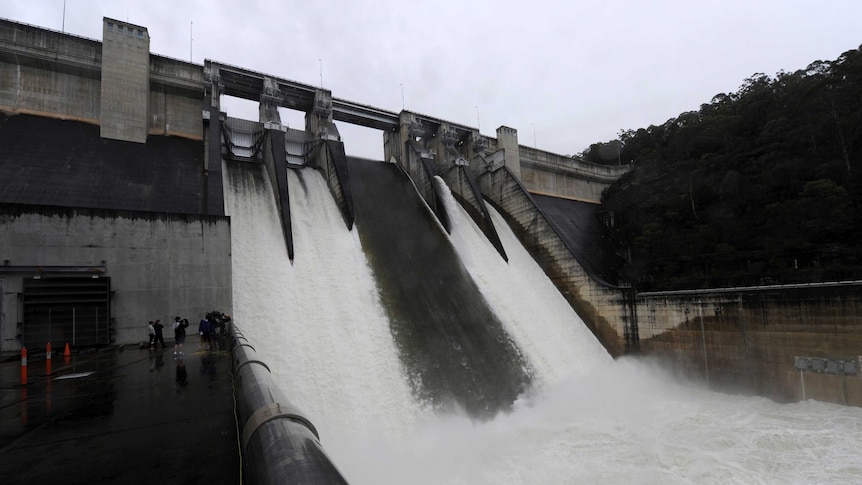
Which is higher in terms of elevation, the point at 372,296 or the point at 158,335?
the point at 372,296

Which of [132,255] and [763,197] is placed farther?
[763,197]

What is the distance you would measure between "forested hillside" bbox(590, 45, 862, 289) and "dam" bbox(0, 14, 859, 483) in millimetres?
2860

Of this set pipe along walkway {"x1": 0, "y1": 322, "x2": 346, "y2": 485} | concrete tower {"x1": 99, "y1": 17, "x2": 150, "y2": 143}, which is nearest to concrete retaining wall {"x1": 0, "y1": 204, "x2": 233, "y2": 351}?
pipe along walkway {"x1": 0, "y1": 322, "x2": 346, "y2": 485}

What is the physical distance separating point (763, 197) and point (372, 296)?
57.2 ft

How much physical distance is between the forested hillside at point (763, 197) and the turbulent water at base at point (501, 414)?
12.5ft

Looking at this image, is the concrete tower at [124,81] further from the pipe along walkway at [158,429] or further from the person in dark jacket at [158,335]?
the pipe along walkway at [158,429]

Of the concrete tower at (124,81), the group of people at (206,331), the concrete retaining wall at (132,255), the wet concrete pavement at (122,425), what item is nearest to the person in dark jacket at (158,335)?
the group of people at (206,331)

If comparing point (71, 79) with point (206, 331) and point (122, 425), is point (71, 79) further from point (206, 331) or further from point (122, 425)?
point (122, 425)

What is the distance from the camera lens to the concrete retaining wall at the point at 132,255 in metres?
8.20

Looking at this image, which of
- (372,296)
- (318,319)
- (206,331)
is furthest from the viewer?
(372,296)

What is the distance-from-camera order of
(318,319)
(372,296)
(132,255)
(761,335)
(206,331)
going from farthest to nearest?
(761,335) < (372,296) < (318,319) < (132,255) < (206,331)

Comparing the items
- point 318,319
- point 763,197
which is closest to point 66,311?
point 318,319

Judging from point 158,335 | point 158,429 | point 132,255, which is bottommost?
point 158,429

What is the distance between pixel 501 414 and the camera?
9734 millimetres
